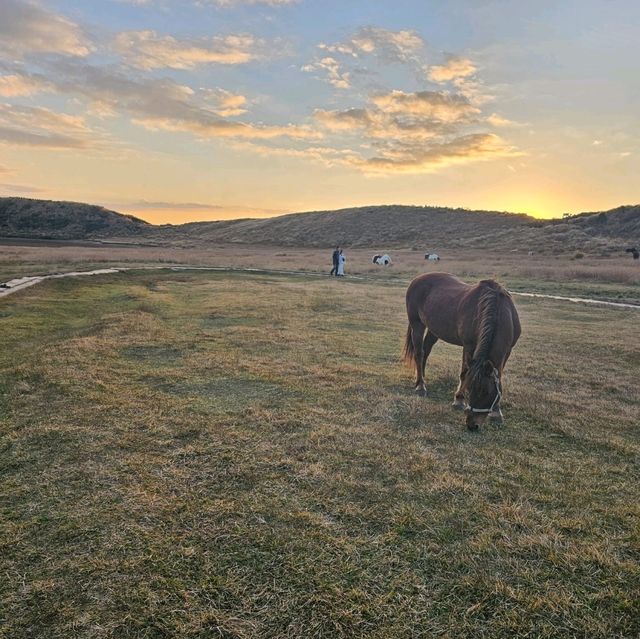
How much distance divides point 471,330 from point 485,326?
2.41 feet

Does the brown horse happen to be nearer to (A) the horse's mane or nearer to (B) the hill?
(A) the horse's mane

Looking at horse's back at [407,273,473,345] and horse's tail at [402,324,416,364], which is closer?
horse's back at [407,273,473,345]

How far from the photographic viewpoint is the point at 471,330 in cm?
697

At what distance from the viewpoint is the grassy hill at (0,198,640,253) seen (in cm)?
8331

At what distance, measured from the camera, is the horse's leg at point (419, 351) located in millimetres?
8352

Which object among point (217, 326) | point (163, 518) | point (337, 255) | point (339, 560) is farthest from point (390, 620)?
point (337, 255)

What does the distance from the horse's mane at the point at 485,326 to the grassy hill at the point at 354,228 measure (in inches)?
2694

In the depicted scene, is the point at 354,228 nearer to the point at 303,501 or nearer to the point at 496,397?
the point at 496,397

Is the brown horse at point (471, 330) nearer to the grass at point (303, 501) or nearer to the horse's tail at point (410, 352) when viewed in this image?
the horse's tail at point (410, 352)

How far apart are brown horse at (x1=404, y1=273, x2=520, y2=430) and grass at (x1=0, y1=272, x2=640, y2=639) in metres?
0.51

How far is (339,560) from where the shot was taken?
3.71 m

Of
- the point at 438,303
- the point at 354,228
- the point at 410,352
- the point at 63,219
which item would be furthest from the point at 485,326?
the point at 63,219

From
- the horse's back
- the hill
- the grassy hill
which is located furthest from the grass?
the hill

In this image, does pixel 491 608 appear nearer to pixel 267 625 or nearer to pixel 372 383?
pixel 267 625
